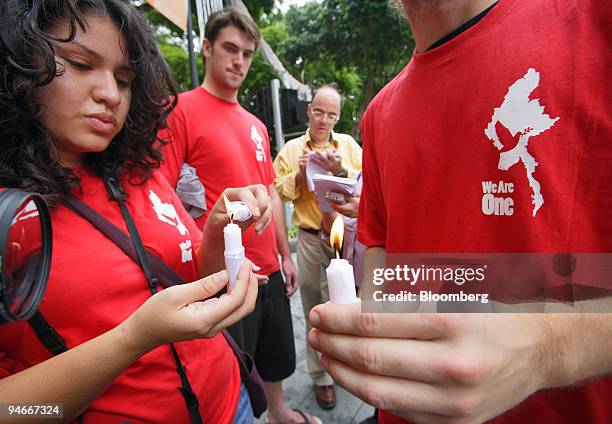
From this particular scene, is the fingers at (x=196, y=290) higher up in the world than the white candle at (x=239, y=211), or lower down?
lower down

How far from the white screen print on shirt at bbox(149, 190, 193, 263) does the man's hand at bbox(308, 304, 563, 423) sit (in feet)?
2.94

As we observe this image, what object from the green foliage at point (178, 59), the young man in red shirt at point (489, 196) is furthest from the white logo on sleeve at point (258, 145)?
the green foliage at point (178, 59)

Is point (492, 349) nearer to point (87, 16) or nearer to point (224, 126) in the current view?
point (87, 16)

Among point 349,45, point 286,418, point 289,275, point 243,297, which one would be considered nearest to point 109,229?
point 243,297

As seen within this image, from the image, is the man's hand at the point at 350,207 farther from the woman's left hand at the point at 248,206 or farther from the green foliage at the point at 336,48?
the green foliage at the point at 336,48

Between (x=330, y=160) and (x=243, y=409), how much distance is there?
2042 mm

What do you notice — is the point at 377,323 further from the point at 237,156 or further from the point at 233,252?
the point at 237,156

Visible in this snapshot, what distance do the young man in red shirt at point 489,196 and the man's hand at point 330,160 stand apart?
1.32m

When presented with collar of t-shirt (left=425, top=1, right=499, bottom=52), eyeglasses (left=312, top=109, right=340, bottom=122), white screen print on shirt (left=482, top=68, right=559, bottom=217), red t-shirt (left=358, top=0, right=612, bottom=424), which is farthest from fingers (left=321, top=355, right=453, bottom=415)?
eyeglasses (left=312, top=109, right=340, bottom=122)

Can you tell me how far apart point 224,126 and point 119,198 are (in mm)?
1257

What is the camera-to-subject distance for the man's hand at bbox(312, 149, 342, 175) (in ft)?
9.42

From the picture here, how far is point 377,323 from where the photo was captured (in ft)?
1.72

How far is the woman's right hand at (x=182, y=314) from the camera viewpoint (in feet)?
2.68

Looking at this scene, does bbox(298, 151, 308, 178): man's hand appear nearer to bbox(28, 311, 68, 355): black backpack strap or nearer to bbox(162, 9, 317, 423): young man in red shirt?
bbox(162, 9, 317, 423): young man in red shirt
